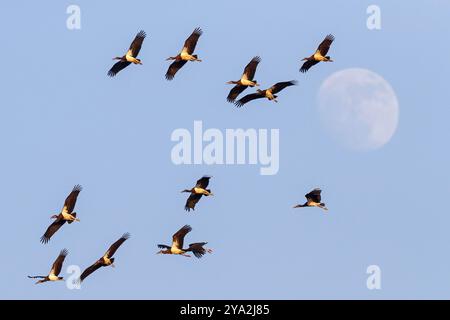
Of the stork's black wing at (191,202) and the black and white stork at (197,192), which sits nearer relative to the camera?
the black and white stork at (197,192)

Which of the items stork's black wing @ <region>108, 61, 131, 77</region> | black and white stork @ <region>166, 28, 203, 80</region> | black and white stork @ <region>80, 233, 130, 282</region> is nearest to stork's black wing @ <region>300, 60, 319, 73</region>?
black and white stork @ <region>166, 28, 203, 80</region>

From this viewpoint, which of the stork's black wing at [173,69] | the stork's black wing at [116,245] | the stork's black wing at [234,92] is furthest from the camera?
the stork's black wing at [234,92]

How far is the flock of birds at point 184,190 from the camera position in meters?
49.9

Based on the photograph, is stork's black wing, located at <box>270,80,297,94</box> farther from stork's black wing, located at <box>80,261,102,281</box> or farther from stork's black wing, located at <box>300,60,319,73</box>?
stork's black wing, located at <box>80,261,102,281</box>

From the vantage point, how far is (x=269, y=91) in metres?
51.5

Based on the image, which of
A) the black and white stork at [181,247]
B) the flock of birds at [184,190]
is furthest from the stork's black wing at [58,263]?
the black and white stork at [181,247]

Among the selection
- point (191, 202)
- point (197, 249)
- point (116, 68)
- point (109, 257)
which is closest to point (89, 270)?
point (109, 257)

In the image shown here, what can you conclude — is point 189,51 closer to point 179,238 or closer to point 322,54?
point 322,54

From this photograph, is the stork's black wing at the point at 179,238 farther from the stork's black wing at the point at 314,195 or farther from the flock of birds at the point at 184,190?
the stork's black wing at the point at 314,195
